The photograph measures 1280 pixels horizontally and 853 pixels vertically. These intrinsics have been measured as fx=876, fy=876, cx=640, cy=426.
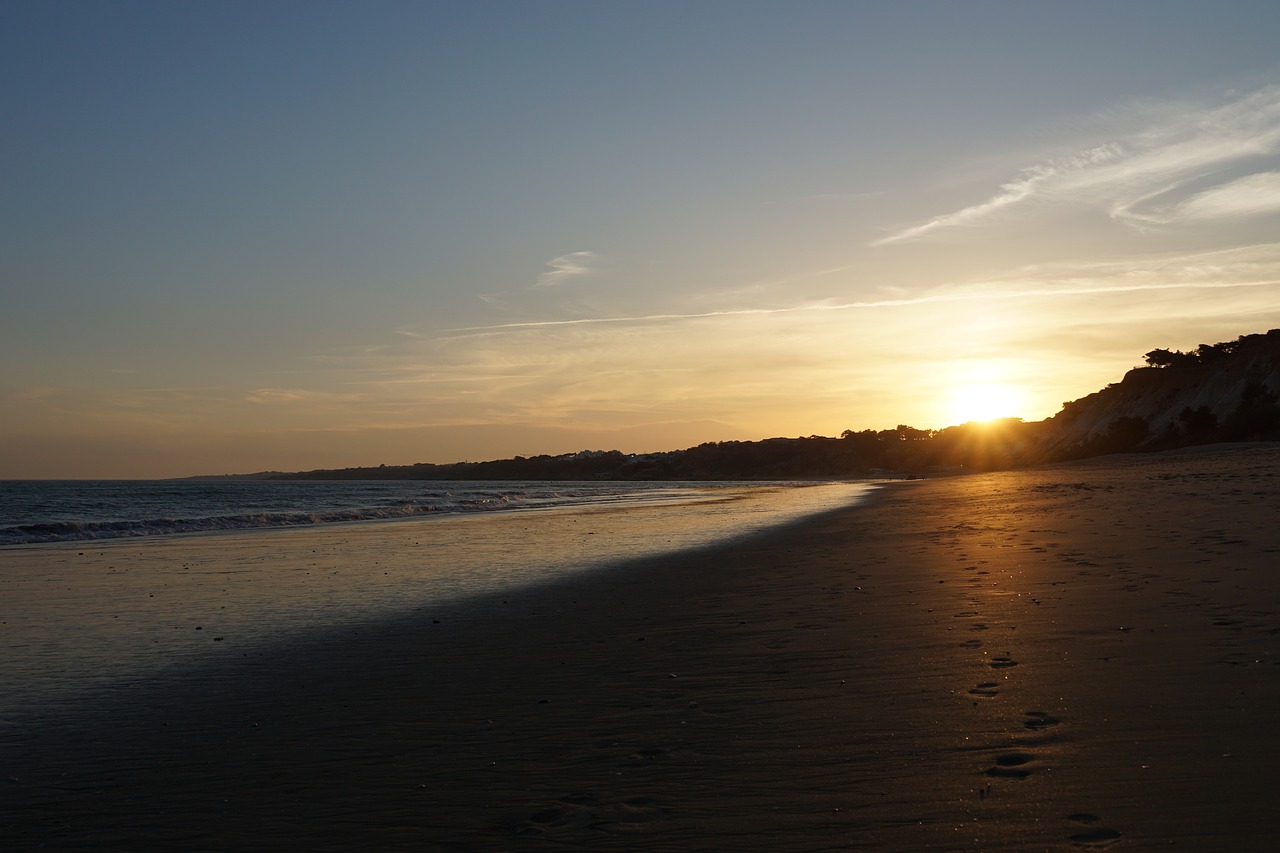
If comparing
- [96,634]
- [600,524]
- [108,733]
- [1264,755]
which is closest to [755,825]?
[1264,755]

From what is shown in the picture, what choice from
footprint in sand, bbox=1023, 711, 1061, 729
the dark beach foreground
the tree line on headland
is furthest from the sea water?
the tree line on headland

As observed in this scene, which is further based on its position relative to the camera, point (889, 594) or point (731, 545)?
point (731, 545)

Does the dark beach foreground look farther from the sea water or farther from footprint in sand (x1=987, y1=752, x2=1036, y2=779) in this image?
the sea water

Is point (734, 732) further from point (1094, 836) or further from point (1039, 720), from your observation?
point (1094, 836)

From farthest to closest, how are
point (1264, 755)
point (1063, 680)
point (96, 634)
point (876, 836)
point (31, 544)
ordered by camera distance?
point (31, 544) < point (96, 634) < point (1063, 680) < point (1264, 755) < point (876, 836)

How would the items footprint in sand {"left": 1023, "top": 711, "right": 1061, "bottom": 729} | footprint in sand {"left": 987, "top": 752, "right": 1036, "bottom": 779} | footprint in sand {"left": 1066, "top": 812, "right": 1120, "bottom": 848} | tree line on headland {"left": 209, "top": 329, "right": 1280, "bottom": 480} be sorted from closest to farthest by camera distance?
footprint in sand {"left": 1066, "top": 812, "right": 1120, "bottom": 848}, footprint in sand {"left": 987, "top": 752, "right": 1036, "bottom": 779}, footprint in sand {"left": 1023, "top": 711, "right": 1061, "bottom": 729}, tree line on headland {"left": 209, "top": 329, "right": 1280, "bottom": 480}

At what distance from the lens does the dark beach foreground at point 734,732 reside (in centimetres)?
410

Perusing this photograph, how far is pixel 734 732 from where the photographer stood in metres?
5.50

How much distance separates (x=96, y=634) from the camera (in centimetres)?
A: 1016

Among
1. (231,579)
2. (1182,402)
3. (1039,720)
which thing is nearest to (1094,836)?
(1039,720)

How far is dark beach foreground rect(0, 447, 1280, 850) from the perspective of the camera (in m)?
4.10

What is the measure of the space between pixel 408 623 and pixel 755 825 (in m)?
7.36

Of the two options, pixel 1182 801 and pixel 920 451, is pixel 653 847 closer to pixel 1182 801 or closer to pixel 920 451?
pixel 1182 801

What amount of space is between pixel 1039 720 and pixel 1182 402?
228 feet
